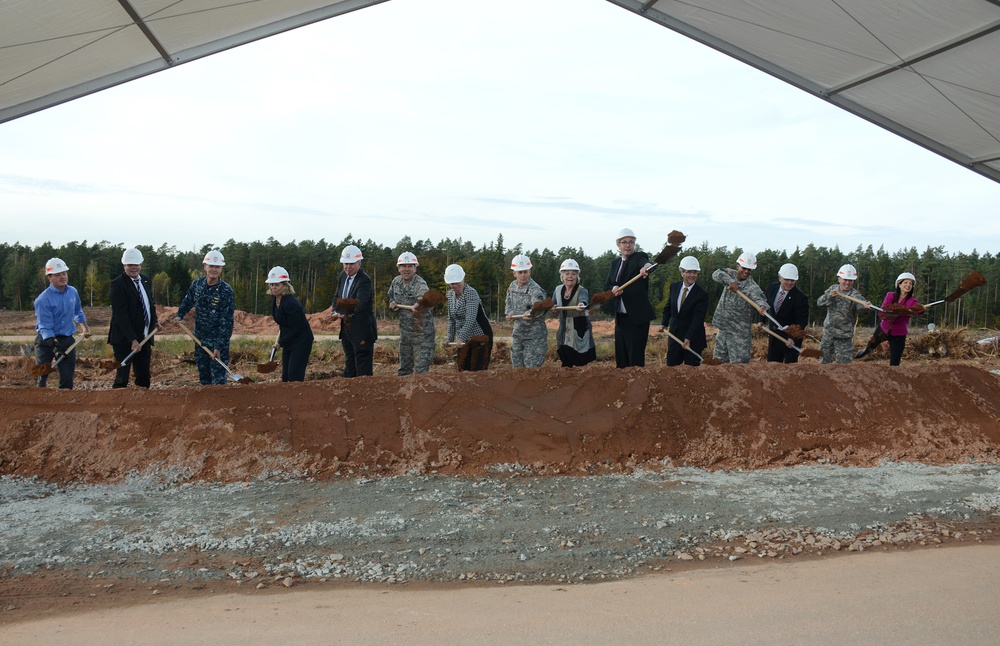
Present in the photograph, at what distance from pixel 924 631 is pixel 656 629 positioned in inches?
49.9

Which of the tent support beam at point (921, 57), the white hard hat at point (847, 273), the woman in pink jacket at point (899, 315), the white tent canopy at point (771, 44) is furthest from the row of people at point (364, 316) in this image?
the tent support beam at point (921, 57)

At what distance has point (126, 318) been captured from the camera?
24.9ft

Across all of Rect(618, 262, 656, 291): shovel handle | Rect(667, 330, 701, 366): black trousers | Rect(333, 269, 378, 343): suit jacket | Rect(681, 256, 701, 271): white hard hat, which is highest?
Rect(681, 256, 701, 271): white hard hat

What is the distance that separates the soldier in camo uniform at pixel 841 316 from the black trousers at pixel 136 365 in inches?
306

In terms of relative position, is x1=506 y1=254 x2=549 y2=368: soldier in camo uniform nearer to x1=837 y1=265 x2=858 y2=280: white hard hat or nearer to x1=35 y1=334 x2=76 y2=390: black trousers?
x1=837 y1=265 x2=858 y2=280: white hard hat

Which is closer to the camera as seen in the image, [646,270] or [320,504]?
[320,504]

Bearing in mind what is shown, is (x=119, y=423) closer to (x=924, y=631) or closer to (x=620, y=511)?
(x=620, y=511)

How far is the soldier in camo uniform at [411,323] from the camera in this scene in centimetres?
794

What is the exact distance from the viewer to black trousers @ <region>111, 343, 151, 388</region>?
25.3 feet

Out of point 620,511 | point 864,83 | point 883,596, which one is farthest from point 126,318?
point 864,83

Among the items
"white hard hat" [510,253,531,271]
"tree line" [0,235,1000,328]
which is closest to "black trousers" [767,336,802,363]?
"white hard hat" [510,253,531,271]

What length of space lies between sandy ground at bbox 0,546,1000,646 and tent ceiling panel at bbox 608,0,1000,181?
631cm

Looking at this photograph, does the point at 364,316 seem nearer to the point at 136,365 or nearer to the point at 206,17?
the point at 136,365

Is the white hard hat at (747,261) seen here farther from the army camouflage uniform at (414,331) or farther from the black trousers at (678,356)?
the army camouflage uniform at (414,331)
